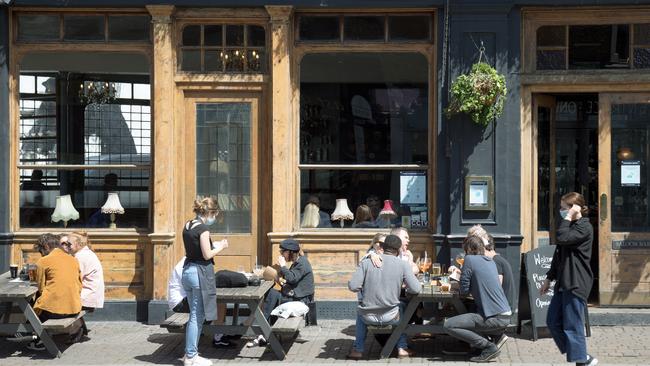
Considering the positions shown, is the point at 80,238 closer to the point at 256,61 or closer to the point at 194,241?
the point at 194,241

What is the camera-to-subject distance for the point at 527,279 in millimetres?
11180

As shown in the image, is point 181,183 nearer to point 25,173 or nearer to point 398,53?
point 25,173

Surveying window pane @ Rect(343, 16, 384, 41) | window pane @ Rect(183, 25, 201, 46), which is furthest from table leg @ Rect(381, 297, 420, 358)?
window pane @ Rect(183, 25, 201, 46)

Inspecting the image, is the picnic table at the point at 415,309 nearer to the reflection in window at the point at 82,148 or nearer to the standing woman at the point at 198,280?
the standing woman at the point at 198,280

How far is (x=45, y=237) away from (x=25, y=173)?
2.11 meters

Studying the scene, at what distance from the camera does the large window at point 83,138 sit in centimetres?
1262

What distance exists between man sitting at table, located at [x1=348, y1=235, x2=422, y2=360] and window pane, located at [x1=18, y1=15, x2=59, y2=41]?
5.27m

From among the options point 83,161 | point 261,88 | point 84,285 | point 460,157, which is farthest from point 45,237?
point 460,157

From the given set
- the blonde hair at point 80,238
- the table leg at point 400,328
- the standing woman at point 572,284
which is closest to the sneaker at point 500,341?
the standing woman at point 572,284

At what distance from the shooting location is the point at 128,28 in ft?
41.3

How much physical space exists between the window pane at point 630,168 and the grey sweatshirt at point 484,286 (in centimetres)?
296

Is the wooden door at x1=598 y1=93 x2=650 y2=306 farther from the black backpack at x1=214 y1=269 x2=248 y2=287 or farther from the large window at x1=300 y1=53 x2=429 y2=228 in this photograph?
the black backpack at x1=214 y1=269 x2=248 y2=287

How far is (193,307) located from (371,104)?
3.84 meters

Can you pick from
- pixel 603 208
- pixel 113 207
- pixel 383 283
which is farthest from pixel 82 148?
pixel 603 208
